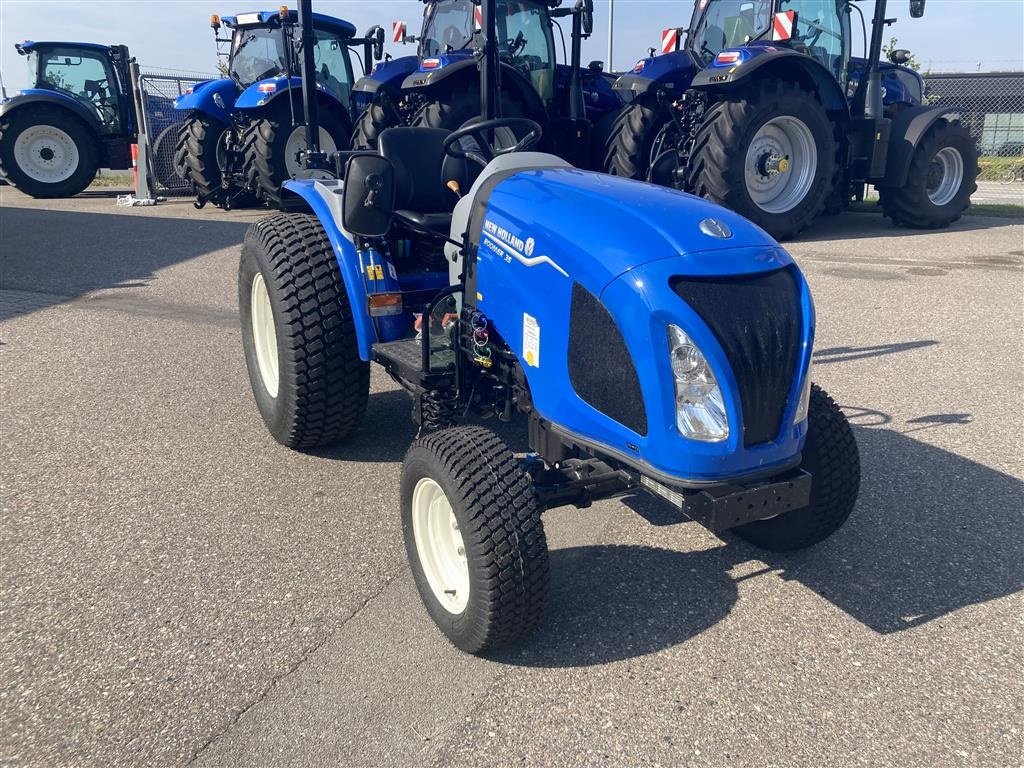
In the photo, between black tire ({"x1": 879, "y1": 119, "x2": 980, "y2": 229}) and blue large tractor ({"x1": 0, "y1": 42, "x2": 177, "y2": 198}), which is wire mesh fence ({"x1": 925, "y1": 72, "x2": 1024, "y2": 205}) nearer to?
black tire ({"x1": 879, "y1": 119, "x2": 980, "y2": 229})

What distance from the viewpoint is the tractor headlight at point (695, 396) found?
6.62 ft

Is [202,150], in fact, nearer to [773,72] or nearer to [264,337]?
[773,72]

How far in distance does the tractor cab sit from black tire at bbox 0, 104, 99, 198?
0.32m

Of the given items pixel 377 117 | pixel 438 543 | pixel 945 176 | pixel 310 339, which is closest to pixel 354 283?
pixel 310 339

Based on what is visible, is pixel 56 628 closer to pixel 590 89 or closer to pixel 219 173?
pixel 590 89

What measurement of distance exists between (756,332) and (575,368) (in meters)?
0.48

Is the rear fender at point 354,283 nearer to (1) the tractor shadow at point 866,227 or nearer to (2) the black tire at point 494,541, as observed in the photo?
(2) the black tire at point 494,541

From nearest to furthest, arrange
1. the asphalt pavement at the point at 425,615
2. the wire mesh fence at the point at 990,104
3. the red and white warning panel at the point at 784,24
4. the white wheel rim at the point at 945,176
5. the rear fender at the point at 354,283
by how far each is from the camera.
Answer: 1. the asphalt pavement at the point at 425,615
2. the rear fender at the point at 354,283
3. the red and white warning panel at the point at 784,24
4. the white wheel rim at the point at 945,176
5. the wire mesh fence at the point at 990,104

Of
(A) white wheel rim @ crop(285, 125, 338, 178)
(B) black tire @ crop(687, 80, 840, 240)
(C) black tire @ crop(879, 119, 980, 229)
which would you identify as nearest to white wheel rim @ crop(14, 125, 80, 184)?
(A) white wheel rim @ crop(285, 125, 338, 178)

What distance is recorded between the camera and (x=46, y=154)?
12930 millimetres

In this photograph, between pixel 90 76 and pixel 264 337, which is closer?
pixel 264 337

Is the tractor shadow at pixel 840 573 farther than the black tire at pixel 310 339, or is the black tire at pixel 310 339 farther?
the black tire at pixel 310 339

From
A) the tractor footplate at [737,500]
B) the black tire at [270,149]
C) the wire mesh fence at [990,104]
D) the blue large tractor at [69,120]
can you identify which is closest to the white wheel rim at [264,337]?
the tractor footplate at [737,500]

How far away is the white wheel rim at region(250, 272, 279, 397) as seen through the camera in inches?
152
